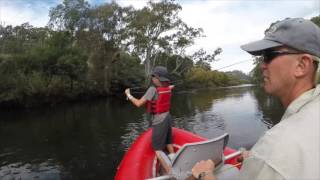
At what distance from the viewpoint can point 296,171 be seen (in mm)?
1015

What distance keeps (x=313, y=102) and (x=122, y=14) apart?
38728mm

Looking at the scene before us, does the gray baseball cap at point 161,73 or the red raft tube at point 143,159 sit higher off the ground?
the gray baseball cap at point 161,73

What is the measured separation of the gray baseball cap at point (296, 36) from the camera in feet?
4.13

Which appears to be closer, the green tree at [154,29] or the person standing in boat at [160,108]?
the person standing in boat at [160,108]

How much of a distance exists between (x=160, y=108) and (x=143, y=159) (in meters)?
0.85

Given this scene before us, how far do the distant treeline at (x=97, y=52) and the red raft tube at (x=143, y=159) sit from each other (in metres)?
22.7

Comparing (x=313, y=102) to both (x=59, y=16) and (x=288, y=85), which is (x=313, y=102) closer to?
(x=288, y=85)

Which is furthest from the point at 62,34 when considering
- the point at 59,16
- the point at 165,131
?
the point at 165,131

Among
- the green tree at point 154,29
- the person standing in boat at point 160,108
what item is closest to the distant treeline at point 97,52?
the green tree at point 154,29

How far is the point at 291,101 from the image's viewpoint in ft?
4.39

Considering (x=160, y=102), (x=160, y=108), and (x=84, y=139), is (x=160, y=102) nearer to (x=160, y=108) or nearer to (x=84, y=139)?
(x=160, y=108)

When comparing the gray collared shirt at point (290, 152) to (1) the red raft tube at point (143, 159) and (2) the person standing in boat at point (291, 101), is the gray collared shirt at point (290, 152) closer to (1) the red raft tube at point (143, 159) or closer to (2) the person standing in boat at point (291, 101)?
(2) the person standing in boat at point (291, 101)

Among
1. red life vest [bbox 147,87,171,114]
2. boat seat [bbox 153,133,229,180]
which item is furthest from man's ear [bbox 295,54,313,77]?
red life vest [bbox 147,87,171,114]

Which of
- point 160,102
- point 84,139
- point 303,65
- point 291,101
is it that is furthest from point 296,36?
point 84,139
